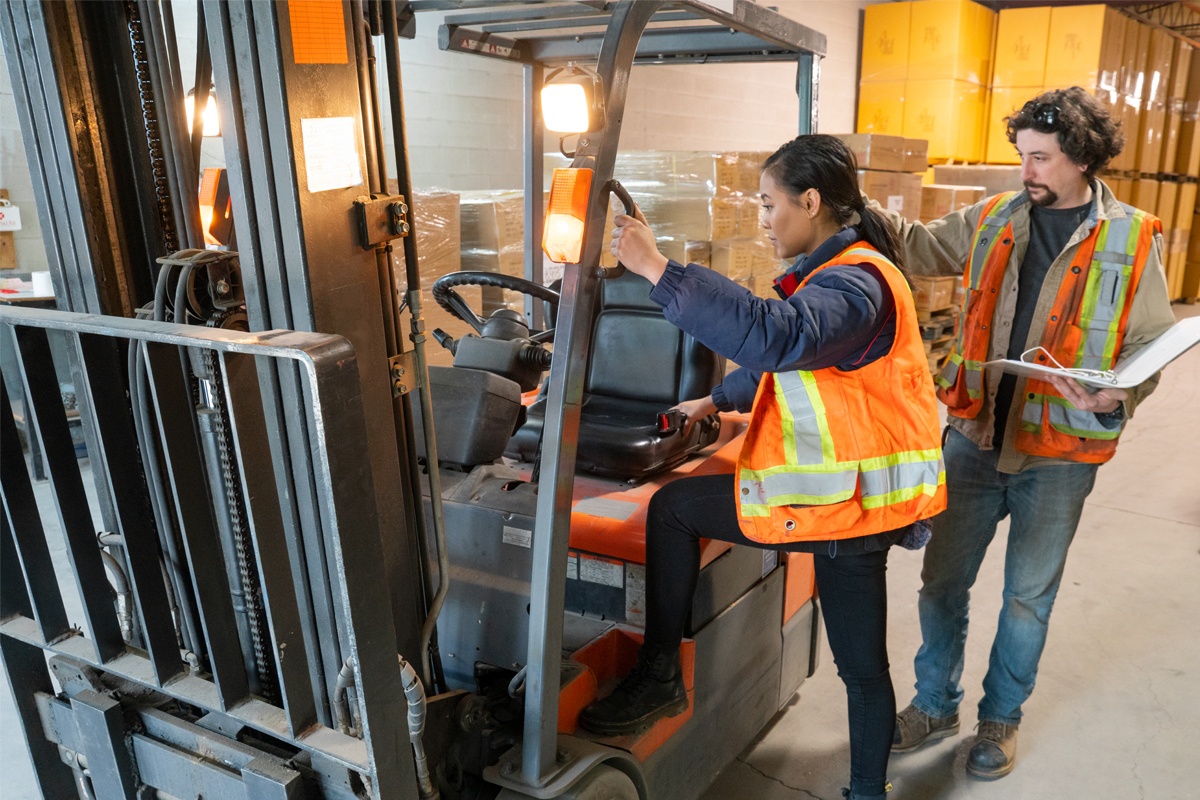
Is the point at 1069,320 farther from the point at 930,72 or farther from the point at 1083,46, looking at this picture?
the point at 1083,46

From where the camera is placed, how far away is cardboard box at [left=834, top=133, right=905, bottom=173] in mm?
6258

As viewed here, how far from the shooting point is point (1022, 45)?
9641mm

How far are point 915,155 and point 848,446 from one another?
5.54m

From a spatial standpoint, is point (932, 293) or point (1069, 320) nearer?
point (1069, 320)

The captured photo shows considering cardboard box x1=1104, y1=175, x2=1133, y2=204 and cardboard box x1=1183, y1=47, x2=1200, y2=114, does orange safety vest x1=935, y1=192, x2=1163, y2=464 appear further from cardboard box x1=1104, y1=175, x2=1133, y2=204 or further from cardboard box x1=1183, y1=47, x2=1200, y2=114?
cardboard box x1=1183, y1=47, x2=1200, y2=114

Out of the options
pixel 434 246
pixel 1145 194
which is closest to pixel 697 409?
pixel 434 246

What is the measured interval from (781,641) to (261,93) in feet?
7.48

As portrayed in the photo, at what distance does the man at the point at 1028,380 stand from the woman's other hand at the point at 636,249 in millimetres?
1360

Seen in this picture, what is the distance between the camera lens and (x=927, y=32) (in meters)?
9.61

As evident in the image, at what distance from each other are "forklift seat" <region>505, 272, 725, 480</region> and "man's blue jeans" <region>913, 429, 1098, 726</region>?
82 centimetres

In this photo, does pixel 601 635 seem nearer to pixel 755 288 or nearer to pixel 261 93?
pixel 261 93

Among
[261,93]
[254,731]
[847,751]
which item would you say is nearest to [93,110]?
[261,93]

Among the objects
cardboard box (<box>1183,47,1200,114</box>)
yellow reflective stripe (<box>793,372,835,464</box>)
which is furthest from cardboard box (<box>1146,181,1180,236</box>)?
yellow reflective stripe (<box>793,372,835,464</box>)

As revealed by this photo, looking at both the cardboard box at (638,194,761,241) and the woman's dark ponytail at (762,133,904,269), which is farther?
the cardboard box at (638,194,761,241)
